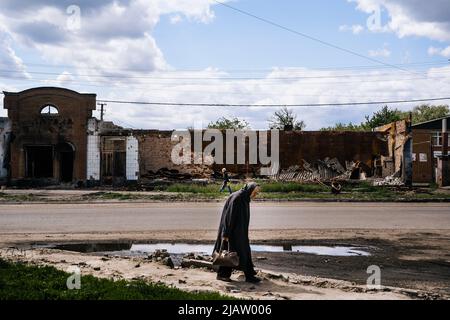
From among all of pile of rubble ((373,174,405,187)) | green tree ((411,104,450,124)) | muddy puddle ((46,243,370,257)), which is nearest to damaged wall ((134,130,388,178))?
pile of rubble ((373,174,405,187))

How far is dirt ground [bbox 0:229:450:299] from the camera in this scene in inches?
313

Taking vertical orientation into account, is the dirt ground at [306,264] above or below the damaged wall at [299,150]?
below

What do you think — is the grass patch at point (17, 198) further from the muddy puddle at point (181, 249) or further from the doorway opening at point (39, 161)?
the muddy puddle at point (181, 249)

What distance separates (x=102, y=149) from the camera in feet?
114

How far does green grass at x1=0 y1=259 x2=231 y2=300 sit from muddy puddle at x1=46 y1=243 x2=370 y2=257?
3.63 m

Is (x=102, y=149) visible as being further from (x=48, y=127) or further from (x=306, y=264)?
(x=306, y=264)

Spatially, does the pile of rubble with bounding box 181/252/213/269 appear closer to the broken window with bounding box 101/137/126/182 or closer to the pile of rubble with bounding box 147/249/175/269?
the pile of rubble with bounding box 147/249/175/269

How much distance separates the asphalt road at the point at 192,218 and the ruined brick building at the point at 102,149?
12.6 metres

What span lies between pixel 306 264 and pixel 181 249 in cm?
301

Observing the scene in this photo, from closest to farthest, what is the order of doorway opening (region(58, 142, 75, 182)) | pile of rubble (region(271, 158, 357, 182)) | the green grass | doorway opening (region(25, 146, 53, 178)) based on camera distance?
the green grass → doorway opening (region(58, 142, 75, 182)) → doorway opening (region(25, 146, 53, 178)) → pile of rubble (region(271, 158, 357, 182))

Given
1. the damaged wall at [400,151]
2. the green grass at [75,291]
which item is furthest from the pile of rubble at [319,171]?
the green grass at [75,291]

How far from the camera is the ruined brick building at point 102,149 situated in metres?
34.4

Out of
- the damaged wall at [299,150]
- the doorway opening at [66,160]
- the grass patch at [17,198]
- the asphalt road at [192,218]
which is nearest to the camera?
the asphalt road at [192,218]

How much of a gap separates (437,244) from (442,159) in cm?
2446
